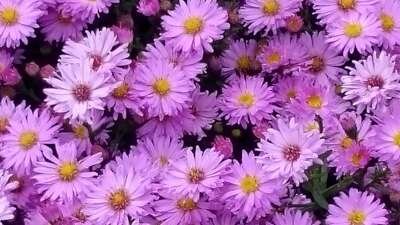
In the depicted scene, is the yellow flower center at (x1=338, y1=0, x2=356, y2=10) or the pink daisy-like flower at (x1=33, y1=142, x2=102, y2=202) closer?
the pink daisy-like flower at (x1=33, y1=142, x2=102, y2=202)

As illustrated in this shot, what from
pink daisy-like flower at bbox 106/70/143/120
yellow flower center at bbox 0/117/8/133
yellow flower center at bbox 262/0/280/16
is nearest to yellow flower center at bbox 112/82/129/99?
pink daisy-like flower at bbox 106/70/143/120

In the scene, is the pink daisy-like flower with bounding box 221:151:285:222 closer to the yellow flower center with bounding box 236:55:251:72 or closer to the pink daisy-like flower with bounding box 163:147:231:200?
the pink daisy-like flower with bounding box 163:147:231:200

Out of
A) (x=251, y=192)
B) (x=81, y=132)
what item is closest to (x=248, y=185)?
(x=251, y=192)

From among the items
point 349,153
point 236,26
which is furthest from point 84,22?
point 349,153

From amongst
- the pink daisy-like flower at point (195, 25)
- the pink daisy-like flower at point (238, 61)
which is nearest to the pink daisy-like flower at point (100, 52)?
the pink daisy-like flower at point (195, 25)

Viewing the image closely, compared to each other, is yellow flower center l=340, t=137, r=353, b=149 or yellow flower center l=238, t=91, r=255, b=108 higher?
yellow flower center l=238, t=91, r=255, b=108

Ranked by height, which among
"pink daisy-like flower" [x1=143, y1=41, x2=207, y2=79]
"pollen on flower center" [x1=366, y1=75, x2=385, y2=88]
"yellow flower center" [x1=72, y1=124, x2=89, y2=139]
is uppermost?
"pink daisy-like flower" [x1=143, y1=41, x2=207, y2=79]

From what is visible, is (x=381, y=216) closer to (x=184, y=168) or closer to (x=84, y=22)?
(x=184, y=168)

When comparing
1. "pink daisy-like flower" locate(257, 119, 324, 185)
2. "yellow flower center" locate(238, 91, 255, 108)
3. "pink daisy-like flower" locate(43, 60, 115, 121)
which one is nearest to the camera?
"pink daisy-like flower" locate(257, 119, 324, 185)
